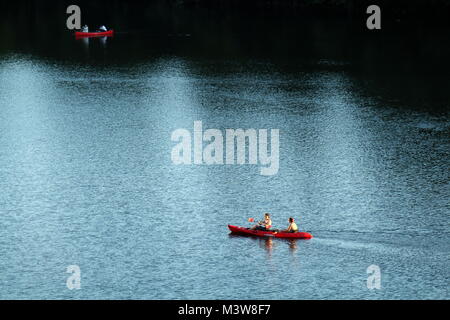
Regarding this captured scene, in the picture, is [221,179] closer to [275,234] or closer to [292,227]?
[275,234]

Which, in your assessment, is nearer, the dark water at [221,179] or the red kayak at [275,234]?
the dark water at [221,179]

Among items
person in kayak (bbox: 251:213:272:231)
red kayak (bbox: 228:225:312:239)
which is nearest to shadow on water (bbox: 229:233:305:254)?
red kayak (bbox: 228:225:312:239)

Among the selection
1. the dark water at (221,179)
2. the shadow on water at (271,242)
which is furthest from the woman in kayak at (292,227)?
the dark water at (221,179)

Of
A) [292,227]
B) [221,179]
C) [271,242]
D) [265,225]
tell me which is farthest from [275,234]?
[221,179]

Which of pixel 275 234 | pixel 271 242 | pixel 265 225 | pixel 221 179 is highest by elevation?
pixel 265 225

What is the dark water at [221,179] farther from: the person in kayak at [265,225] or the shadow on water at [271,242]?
the person in kayak at [265,225]

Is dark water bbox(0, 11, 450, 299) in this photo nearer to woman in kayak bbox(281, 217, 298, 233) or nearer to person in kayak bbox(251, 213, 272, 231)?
person in kayak bbox(251, 213, 272, 231)

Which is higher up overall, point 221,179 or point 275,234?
point 221,179

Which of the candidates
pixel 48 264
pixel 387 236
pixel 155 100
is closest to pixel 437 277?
pixel 387 236

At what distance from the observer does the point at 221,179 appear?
10562 cm

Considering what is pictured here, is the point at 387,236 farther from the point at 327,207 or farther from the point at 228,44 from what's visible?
the point at 228,44

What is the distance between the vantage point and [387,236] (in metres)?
87.4

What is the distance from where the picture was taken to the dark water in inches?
3132

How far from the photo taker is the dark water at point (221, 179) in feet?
261
